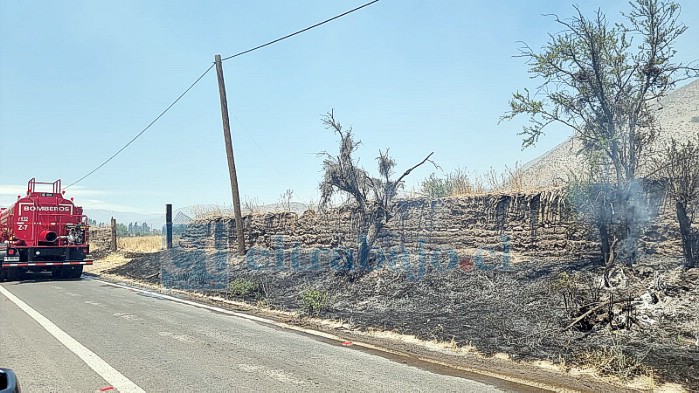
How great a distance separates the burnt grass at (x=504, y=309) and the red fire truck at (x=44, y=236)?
850 centimetres

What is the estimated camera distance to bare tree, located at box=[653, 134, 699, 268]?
8.38 meters

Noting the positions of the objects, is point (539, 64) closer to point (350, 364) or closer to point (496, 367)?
point (496, 367)

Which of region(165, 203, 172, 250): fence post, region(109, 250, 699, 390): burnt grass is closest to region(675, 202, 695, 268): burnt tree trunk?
region(109, 250, 699, 390): burnt grass

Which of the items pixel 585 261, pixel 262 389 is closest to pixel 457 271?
pixel 585 261

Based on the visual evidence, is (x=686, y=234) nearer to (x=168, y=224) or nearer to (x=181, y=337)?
(x=181, y=337)

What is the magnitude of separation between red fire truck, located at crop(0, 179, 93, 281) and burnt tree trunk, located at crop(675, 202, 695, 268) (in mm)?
18897

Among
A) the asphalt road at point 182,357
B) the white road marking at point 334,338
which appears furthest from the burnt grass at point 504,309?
the asphalt road at point 182,357

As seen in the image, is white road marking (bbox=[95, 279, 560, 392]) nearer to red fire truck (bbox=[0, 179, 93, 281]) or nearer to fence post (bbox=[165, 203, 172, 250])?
red fire truck (bbox=[0, 179, 93, 281])

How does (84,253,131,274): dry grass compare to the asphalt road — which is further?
(84,253,131,274): dry grass

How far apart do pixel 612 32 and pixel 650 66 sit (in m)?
1.02

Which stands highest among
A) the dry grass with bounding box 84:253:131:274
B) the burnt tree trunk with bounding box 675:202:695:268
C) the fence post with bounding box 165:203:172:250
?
the fence post with bounding box 165:203:172:250

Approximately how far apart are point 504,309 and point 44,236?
1742 cm

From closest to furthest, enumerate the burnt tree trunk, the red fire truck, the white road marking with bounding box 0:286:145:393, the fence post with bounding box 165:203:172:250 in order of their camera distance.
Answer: the white road marking with bounding box 0:286:145:393, the burnt tree trunk, the red fire truck, the fence post with bounding box 165:203:172:250

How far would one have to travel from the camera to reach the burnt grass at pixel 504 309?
632 cm
